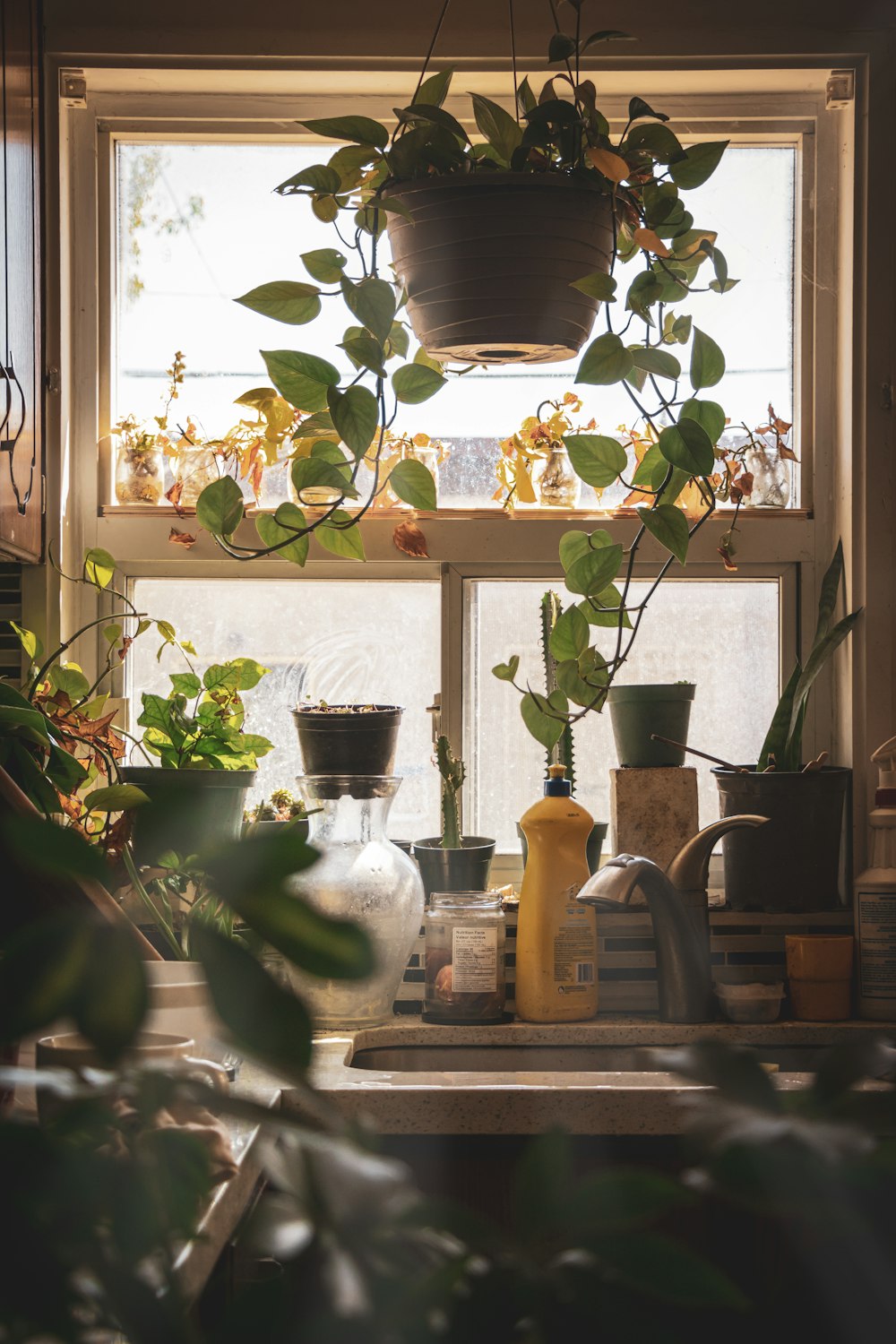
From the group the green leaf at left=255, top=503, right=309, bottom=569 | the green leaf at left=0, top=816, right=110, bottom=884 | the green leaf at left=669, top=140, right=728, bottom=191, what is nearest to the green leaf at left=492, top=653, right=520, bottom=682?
the green leaf at left=255, top=503, right=309, bottom=569

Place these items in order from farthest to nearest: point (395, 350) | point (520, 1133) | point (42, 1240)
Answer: point (395, 350), point (520, 1133), point (42, 1240)

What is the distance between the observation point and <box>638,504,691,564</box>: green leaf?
1.59 meters

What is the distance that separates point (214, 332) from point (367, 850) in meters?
0.91

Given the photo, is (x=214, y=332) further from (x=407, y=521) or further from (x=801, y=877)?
(x=801, y=877)

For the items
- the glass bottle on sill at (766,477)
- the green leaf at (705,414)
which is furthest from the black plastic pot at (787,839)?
the green leaf at (705,414)

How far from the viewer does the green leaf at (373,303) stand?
140 cm

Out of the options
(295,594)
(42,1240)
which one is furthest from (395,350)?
(42,1240)

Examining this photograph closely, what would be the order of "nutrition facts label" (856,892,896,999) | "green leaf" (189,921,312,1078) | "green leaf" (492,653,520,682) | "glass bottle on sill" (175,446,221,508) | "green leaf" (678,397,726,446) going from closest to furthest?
"green leaf" (189,921,312,1078), "green leaf" (678,397,726,446), "nutrition facts label" (856,892,896,999), "green leaf" (492,653,520,682), "glass bottle on sill" (175,446,221,508)

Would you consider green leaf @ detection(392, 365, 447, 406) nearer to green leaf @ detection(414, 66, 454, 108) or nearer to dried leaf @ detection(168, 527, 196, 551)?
green leaf @ detection(414, 66, 454, 108)

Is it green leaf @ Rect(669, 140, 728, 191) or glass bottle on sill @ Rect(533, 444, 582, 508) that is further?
glass bottle on sill @ Rect(533, 444, 582, 508)

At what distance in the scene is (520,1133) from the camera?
1.43 m

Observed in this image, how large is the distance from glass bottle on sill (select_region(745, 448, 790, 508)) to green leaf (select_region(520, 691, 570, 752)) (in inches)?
19.9

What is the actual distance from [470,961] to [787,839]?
52cm

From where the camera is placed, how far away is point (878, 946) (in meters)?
1.82
